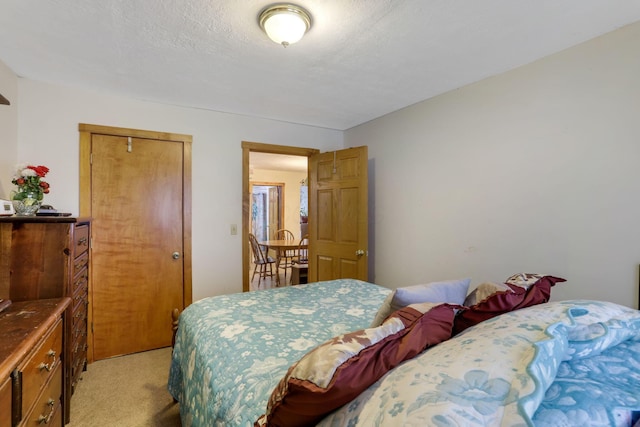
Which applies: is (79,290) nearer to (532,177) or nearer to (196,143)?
(196,143)

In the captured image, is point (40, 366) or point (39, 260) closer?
point (40, 366)

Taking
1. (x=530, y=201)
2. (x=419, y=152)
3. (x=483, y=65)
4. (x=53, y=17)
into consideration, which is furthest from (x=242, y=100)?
(x=530, y=201)

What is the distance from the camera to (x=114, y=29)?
5.81ft

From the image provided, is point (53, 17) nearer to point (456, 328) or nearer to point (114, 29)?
point (114, 29)

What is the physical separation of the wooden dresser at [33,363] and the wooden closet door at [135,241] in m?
1.11

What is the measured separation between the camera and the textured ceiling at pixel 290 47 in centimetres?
159

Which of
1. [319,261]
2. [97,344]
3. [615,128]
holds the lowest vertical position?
[97,344]

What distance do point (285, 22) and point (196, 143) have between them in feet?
6.12

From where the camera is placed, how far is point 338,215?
346 centimetres

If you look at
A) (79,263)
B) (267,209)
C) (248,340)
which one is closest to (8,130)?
(79,263)

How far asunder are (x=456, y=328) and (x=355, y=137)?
10.0ft

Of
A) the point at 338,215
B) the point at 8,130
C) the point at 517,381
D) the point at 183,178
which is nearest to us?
the point at 517,381

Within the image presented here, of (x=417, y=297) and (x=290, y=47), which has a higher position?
(x=290, y=47)

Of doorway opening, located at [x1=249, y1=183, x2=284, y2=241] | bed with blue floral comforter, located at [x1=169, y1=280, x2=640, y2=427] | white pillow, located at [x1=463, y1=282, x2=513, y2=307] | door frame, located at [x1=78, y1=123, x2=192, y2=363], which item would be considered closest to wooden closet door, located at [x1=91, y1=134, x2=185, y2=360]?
door frame, located at [x1=78, y1=123, x2=192, y2=363]
